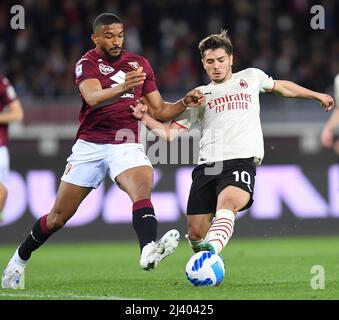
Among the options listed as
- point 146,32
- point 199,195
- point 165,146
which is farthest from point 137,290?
point 146,32

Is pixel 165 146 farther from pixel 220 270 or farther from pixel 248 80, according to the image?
pixel 220 270

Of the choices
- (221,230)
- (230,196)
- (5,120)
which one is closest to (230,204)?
(230,196)

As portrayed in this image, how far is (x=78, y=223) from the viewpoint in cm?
1447

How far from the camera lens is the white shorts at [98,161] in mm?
8469

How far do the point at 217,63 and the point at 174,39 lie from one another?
398 inches

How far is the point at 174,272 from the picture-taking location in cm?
1006

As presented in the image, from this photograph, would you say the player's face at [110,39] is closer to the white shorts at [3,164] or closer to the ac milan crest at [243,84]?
the ac milan crest at [243,84]

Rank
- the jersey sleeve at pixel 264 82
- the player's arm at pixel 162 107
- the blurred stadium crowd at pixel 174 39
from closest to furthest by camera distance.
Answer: the player's arm at pixel 162 107, the jersey sleeve at pixel 264 82, the blurred stadium crowd at pixel 174 39

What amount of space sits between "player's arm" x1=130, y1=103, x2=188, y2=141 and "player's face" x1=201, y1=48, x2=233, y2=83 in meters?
0.60

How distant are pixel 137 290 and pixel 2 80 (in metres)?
3.85

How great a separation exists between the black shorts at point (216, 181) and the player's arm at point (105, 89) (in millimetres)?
1245

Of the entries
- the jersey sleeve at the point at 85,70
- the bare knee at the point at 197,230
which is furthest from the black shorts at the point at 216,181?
the jersey sleeve at the point at 85,70

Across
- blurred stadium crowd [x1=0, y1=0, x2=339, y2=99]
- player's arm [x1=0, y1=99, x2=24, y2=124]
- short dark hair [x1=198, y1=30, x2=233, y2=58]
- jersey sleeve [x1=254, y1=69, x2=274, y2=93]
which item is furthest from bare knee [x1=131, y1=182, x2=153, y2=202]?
blurred stadium crowd [x1=0, y1=0, x2=339, y2=99]

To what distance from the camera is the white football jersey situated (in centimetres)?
876
